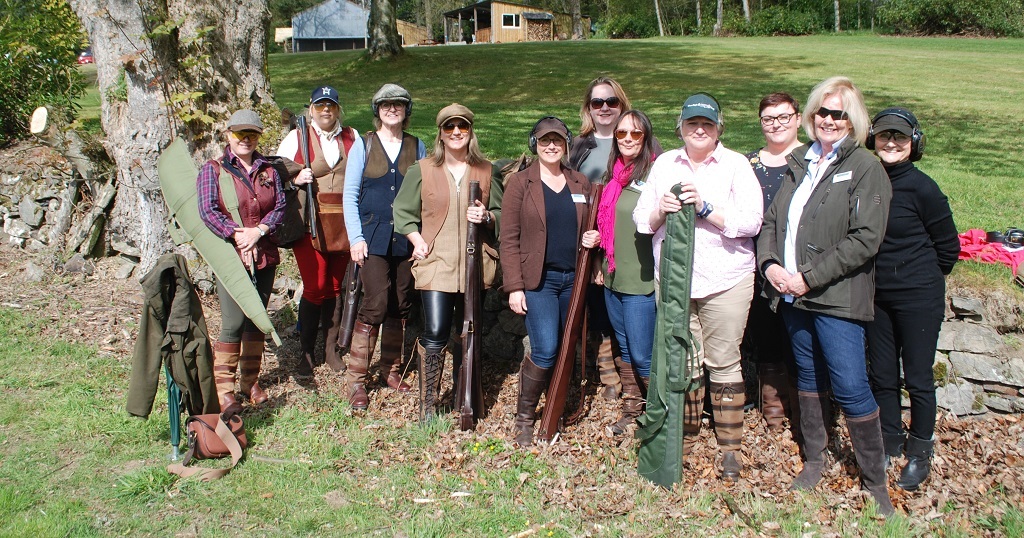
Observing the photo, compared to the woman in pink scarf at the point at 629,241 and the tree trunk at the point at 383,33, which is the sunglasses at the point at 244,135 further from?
the tree trunk at the point at 383,33

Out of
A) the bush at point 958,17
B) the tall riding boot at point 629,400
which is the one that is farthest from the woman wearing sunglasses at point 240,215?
the bush at point 958,17

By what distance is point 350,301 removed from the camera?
5883 mm

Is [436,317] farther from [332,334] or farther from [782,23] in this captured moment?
[782,23]

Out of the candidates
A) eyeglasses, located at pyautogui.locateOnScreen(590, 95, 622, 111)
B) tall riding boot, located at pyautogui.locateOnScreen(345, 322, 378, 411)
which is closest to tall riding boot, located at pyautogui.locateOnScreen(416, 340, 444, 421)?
tall riding boot, located at pyautogui.locateOnScreen(345, 322, 378, 411)

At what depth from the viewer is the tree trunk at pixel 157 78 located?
7391 millimetres

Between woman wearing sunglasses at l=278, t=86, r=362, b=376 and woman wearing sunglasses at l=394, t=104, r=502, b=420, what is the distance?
2.03 ft

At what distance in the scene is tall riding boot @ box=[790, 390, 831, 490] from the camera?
4516 mm

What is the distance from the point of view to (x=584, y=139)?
5.29m

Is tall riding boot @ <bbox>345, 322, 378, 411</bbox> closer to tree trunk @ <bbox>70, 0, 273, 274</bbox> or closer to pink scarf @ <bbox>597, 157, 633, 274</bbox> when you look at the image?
pink scarf @ <bbox>597, 157, 633, 274</bbox>

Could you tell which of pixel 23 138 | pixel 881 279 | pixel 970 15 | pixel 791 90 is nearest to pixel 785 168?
pixel 881 279

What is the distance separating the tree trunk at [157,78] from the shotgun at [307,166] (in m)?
2.46

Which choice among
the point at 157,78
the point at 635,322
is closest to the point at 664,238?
the point at 635,322

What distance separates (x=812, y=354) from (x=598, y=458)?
151cm

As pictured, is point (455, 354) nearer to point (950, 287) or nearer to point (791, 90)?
point (950, 287)
